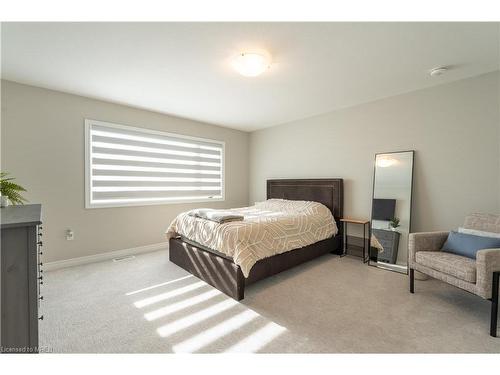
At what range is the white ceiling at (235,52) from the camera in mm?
1882

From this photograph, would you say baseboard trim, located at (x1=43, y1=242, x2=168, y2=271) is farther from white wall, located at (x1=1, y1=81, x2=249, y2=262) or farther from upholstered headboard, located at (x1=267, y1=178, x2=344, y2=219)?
upholstered headboard, located at (x1=267, y1=178, x2=344, y2=219)

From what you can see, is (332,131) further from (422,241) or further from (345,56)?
(422,241)

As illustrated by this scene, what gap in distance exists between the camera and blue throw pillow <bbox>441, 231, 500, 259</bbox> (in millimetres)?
2102

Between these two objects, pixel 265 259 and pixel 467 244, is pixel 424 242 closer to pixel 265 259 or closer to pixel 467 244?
Result: pixel 467 244

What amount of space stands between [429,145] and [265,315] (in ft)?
9.93

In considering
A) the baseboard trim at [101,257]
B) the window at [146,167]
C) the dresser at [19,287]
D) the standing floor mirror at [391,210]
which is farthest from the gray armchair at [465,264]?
the baseboard trim at [101,257]

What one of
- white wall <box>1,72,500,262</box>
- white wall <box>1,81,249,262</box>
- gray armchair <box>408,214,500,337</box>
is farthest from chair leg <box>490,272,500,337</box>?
white wall <box>1,81,249,262</box>

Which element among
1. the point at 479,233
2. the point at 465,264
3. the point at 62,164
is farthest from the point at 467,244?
the point at 62,164

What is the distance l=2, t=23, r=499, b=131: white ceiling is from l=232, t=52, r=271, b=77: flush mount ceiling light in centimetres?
8

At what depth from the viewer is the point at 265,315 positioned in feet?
6.75

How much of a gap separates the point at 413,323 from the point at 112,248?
4003 mm

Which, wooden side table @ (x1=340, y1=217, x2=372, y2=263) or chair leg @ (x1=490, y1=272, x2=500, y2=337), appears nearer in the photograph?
chair leg @ (x1=490, y1=272, x2=500, y2=337)

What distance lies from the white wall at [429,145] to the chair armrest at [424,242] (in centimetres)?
61
